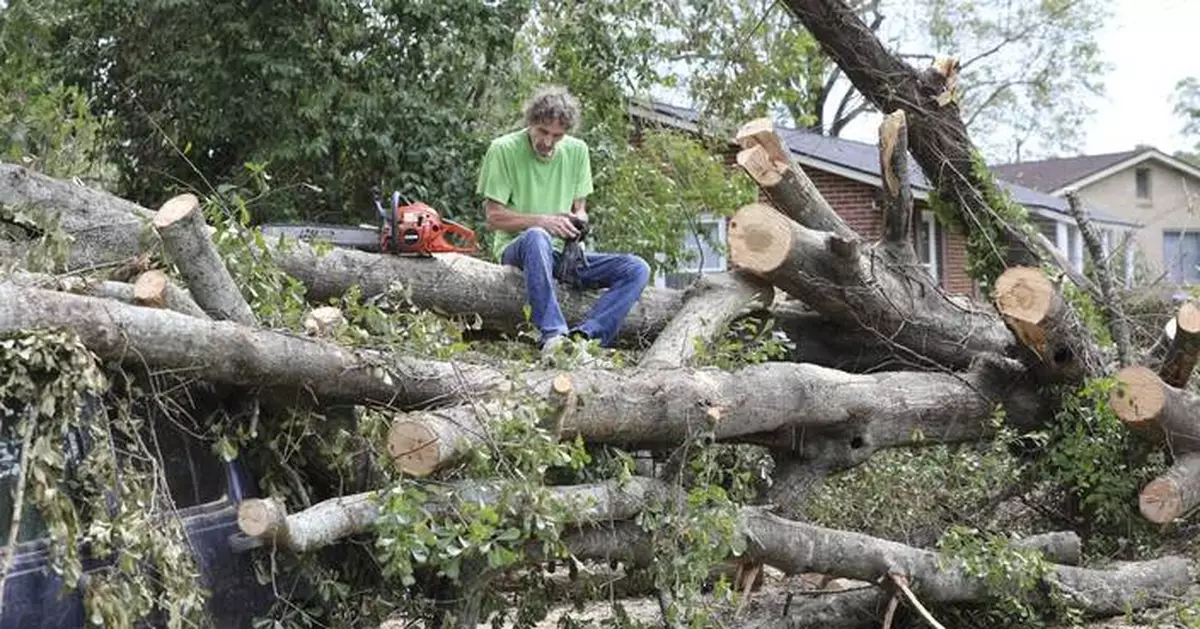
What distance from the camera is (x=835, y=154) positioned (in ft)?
73.0

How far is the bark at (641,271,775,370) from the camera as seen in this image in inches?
269

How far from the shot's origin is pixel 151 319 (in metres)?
4.71

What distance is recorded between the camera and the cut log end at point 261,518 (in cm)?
440

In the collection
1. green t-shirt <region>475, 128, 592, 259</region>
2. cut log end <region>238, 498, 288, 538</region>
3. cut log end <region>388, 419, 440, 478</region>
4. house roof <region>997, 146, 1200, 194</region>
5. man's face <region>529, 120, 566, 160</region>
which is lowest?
cut log end <region>238, 498, 288, 538</region>

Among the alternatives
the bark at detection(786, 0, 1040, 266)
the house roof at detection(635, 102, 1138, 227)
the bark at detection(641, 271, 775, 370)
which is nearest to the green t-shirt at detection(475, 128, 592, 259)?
the bark at detection(641, 271, 775, 370)

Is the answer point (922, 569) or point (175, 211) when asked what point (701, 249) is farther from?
point (175, 211)

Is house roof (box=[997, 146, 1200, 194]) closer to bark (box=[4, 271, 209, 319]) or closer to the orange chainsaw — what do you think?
the orange chainsaw

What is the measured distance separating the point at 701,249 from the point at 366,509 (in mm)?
6090

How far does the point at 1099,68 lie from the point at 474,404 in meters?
41.9

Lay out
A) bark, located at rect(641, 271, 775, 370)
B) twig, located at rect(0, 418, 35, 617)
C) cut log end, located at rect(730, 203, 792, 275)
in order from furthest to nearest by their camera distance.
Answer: cut log end, located at rect(730, 203, 792, 275), bark, located at rect(641, 271, 775, 370), twig, located at rect(0, 418, 35, 617)

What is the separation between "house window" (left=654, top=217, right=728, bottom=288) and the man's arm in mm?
3399

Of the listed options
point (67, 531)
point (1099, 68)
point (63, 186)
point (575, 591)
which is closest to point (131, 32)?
point (63, 186)

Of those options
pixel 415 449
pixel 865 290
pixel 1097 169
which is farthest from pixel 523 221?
pixel 1097 169

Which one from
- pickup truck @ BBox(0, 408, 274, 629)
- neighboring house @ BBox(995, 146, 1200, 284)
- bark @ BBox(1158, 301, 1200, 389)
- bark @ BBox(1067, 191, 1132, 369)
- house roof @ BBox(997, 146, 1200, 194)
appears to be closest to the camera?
pickup truck @ BBox(0, 408, 274, 629)
